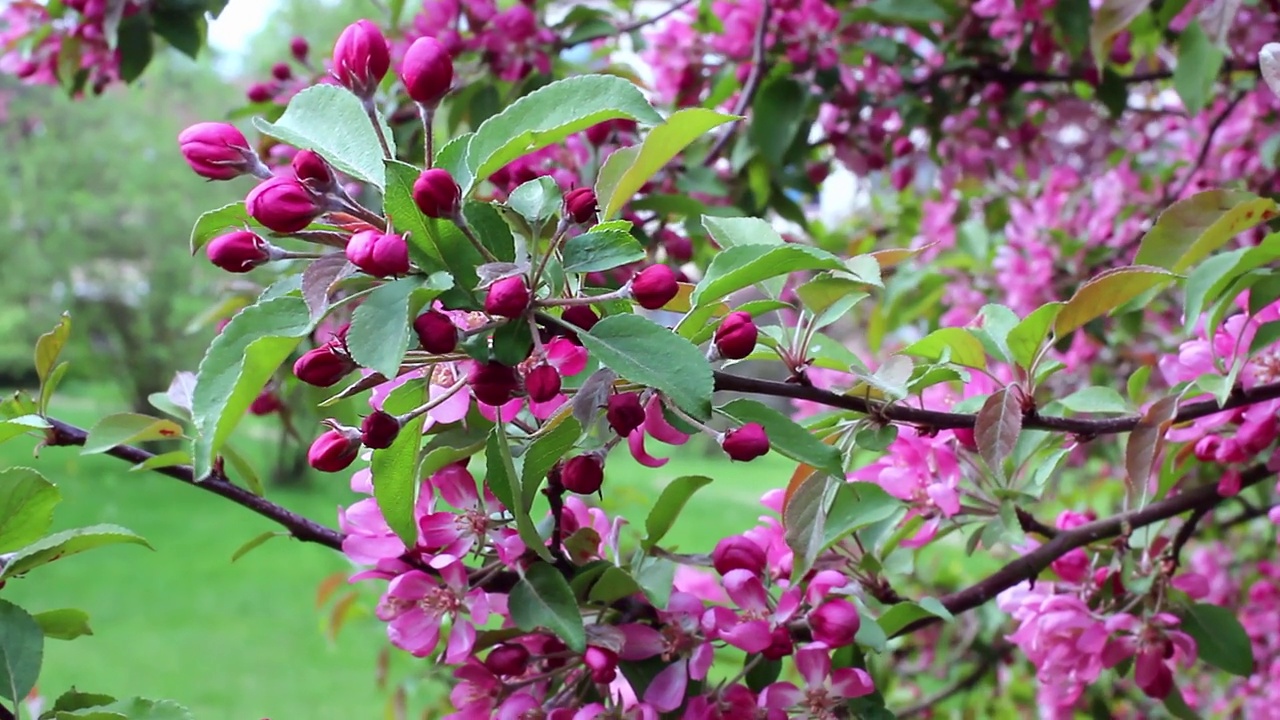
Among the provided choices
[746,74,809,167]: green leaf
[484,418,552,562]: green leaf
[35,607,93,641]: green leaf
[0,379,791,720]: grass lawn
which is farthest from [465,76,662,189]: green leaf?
[0,379,791,720]: grass lawn

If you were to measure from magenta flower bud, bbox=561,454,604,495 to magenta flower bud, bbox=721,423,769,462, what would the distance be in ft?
0.19

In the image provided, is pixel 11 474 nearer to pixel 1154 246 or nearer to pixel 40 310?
pixel 1154 246

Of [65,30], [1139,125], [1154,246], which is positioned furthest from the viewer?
[1139,125]

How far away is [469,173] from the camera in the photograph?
0.42m

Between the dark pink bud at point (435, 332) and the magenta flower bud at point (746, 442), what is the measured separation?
0.13m

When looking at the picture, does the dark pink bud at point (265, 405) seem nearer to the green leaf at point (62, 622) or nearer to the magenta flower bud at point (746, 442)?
the green leaf at point (62, 622)

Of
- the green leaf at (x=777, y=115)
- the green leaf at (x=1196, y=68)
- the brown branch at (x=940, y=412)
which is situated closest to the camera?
the brown branch at (x=940, y=412)

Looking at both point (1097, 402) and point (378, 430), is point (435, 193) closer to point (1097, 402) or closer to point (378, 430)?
point (378, 430)

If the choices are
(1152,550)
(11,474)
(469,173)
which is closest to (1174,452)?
(1152,550)

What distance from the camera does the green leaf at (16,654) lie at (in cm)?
50

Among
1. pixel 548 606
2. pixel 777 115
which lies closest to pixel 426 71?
pixel 548 606

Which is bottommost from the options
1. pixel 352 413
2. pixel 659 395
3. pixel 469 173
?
pixel 352 413

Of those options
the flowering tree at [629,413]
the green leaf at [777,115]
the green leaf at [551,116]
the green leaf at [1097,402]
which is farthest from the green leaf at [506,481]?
the green leaf at [777,115]

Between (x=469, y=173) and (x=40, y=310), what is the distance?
21.5ft
